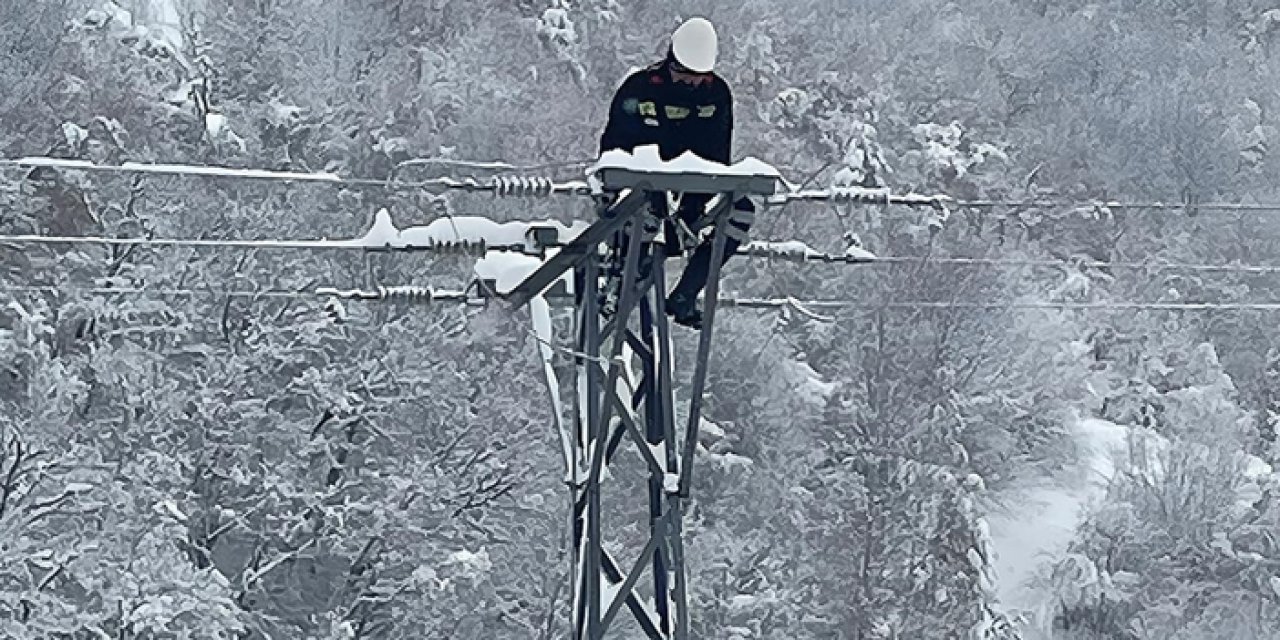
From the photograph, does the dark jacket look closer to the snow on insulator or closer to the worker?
the worker

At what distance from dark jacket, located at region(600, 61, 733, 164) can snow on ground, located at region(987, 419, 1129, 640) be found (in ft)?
65.5

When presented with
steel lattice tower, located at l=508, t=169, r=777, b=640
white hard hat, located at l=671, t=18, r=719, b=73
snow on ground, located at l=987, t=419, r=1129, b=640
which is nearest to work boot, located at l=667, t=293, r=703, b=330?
steel lattice tower, located at l=508, t=169, r=777, b=640

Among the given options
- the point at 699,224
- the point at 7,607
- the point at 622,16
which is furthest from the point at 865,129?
the point at 699,224

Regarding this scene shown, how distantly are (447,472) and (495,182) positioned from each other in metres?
17.0

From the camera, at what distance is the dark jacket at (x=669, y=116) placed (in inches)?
285

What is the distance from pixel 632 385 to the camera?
780 cm

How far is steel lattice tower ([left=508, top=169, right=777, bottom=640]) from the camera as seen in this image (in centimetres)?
707

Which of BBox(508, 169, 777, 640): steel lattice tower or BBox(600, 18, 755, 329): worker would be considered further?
BBox(600, 18, 755, 329): worker

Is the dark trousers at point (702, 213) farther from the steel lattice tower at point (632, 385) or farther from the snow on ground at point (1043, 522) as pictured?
the snow on ground at point (1043, 522)

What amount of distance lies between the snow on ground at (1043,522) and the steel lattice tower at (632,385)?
19423 millimetres

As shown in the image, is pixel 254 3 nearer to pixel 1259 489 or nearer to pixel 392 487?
pixel 392 487

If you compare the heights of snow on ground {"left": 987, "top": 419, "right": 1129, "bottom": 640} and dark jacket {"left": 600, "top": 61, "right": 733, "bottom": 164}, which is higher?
dark jacket {"left": 600, "top": 61, "right": 733, "bottom": 164}

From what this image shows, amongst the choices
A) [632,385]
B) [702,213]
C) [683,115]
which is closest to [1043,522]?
[632,385]

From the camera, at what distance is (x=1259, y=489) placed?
27672 millimetres
